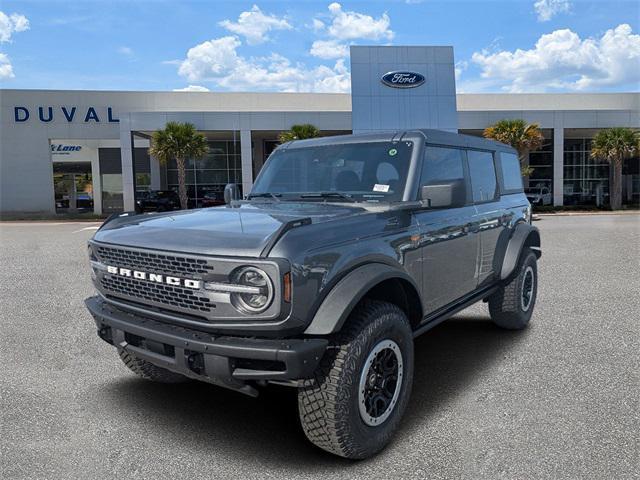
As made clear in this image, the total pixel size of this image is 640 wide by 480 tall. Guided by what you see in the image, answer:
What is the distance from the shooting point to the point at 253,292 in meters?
2.62

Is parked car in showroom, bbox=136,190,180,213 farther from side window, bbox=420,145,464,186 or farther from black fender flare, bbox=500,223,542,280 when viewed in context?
side window, bbox=420,145,464,186

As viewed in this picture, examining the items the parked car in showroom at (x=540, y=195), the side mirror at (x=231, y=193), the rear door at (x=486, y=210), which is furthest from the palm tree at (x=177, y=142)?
the rear door at (x=486, y=210)

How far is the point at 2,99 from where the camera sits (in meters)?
33.8

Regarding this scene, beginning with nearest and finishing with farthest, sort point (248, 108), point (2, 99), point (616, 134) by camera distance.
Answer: point (616, 134) → point (2, 99) → point (248, 108)

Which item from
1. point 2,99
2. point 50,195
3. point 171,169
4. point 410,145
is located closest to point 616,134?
point 171,169

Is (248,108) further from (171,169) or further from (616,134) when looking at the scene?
(616,134)

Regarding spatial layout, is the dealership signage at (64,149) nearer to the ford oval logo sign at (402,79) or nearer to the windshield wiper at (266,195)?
the ford oval logo sign at (402,79)

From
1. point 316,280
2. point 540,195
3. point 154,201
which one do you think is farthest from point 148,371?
point 540,195

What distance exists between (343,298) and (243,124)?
29.2m

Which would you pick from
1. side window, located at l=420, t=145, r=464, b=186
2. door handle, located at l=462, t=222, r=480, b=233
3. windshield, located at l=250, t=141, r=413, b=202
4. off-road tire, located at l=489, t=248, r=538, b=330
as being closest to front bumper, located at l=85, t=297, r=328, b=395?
windshield, located at l=250, t=141, r=413, b=202

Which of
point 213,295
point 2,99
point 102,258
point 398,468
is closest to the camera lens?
point 213,295

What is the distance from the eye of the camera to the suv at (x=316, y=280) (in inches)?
105

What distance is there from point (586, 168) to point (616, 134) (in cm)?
815

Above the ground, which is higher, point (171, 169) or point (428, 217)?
point (171, 169)
